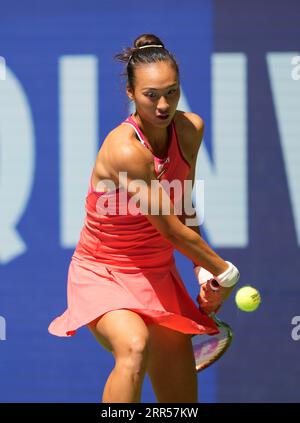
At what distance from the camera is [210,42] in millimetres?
4254

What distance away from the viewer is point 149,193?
3.14m

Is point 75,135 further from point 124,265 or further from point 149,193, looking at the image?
point 149,193

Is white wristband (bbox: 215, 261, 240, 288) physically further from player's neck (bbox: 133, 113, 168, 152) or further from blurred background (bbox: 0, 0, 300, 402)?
blurred background (bbox: 0, 0, 300, 402)

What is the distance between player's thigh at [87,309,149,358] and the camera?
3.04 metres

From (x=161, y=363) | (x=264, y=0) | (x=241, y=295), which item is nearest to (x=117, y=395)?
(x=161, y=363)

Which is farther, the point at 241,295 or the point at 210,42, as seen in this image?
the point at 210,42

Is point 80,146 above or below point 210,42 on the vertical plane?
below

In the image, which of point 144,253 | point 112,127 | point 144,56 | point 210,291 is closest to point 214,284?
point 210,291

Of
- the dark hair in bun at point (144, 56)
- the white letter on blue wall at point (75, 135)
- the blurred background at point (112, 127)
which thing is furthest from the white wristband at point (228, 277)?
Result: the white letter on blue wall at point (75, 135)

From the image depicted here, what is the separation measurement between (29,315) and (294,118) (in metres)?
1.38

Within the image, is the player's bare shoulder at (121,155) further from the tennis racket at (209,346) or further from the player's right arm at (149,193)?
the tennis racket at (209,346)

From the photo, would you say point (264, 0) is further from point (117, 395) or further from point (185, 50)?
point (117, 395)

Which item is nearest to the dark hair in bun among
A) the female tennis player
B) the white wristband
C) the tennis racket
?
the female tennis player
